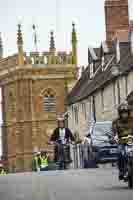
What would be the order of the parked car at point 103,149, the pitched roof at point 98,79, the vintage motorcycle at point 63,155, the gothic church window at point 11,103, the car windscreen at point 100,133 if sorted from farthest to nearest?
the gothic church window at point 11,103 < the pitched roof at point 98,79 < the car windscreen at point 100,133 < the parked car at point 103,149 < the vintage motorcycle at point 63,155

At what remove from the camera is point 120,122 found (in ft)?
65.3

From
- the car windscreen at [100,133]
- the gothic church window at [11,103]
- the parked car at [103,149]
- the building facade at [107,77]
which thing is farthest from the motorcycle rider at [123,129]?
the gothic church window at [11,103]

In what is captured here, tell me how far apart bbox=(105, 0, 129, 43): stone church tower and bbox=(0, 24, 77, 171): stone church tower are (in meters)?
38.7

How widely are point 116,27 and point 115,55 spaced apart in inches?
271

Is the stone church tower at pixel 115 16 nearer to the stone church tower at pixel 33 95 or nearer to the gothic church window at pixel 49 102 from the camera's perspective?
the stone church tower at pixel 33 95

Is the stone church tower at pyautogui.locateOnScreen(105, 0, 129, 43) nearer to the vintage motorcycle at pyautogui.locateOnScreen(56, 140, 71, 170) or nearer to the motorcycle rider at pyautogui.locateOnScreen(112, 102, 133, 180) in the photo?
the vintage motorcycle at pyautogui.locateOnScreen(56, 140, 71, 170)

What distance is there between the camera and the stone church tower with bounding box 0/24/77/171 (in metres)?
106

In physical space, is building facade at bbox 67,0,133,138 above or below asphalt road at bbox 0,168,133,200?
above

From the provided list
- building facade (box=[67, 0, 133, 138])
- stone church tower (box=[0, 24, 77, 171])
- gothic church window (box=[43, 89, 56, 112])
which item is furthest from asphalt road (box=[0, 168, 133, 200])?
gothic church window (box=[43, 89, 56, 112])

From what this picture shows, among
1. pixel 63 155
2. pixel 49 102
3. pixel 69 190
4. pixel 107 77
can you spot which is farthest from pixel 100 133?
pixel 49 102

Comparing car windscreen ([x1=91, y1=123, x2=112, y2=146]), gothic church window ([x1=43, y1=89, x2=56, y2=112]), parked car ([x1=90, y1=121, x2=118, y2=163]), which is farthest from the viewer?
gothic church window ([x1=43, y1=89, x2=56, y2=112])

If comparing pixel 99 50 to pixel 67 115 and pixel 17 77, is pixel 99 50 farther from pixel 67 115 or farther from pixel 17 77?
pixel 17 77

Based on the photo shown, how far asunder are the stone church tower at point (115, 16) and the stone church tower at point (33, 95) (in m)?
38.7

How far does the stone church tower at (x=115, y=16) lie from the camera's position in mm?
65250
